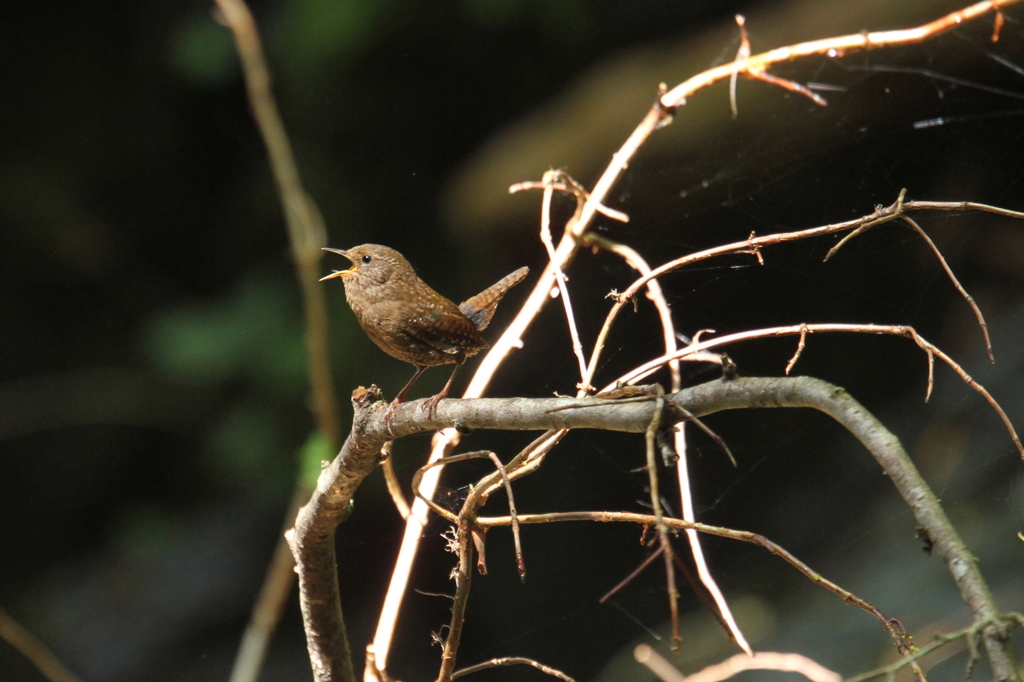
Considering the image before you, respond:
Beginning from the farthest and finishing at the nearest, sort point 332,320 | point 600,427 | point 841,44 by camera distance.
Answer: point 332,320 → point 841,44 → point 600,427

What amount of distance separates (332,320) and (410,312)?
5.14ft

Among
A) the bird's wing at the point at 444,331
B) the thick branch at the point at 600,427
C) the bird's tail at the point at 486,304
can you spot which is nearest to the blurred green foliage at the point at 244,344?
the bird's tail at the point at 486,304

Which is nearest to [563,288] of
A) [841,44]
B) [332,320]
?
[841,44]

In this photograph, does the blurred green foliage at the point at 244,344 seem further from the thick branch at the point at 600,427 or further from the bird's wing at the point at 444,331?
the thick branch at the point at 600,427

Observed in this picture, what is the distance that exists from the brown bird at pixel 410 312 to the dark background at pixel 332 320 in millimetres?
230

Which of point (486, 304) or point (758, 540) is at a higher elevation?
point (486, 304)

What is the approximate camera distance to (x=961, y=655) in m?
1.96

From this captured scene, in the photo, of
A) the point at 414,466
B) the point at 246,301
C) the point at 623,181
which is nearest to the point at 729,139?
the point at 623,181

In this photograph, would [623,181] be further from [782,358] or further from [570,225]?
[782,358]

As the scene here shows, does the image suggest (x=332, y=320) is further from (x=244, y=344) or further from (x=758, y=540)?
(x=758, y=540)

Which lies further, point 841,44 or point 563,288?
point 563,288

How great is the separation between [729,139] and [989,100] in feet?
2.00

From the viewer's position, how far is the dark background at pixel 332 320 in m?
2.31

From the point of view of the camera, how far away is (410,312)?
1.83m
